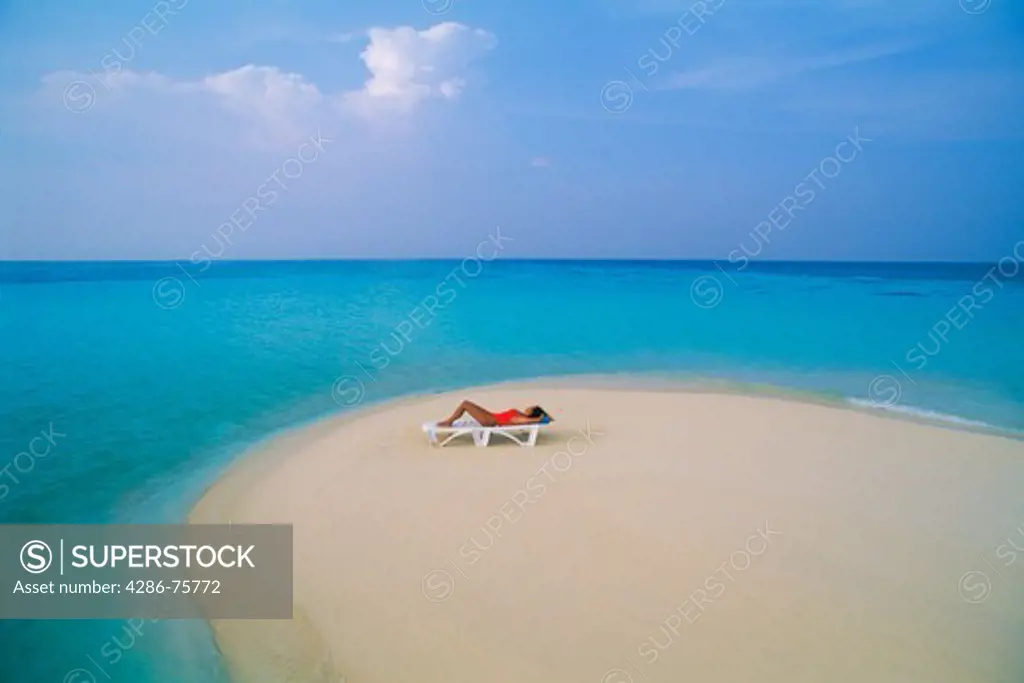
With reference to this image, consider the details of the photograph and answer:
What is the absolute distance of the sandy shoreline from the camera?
412 centimetres

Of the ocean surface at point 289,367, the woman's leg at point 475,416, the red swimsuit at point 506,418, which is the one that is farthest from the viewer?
the red swimsuit at point 506,418

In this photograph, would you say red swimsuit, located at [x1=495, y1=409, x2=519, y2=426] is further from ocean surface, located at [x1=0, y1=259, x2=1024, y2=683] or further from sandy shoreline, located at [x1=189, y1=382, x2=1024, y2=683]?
ocean surface, located at [x1=0, y1=259, x2=1024, y2=683]

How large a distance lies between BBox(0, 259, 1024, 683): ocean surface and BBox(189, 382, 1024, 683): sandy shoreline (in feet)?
3.02

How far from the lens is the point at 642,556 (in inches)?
207

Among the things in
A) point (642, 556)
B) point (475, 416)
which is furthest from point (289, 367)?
point (642, 556)

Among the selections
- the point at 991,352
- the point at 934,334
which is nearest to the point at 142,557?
the point at 991,352

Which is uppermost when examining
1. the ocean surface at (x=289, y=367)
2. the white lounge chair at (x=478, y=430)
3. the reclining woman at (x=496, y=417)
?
the ocean surface at (x=289, y=367)

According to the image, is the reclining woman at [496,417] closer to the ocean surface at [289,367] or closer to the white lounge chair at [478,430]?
the white lounge chair at [478,430]

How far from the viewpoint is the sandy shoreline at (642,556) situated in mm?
4121

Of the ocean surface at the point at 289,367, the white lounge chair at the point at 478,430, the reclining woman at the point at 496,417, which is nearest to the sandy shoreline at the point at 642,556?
the white lounge chair at the point at 478,430

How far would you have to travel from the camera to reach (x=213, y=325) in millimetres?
20891

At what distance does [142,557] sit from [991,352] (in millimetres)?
18054

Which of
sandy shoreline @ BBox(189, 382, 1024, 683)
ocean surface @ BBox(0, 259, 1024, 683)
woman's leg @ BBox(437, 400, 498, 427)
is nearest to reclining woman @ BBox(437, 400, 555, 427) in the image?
woman's leg @ BBox(437, 400, 498, 427)

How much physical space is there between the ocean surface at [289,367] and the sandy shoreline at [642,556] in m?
0.92
